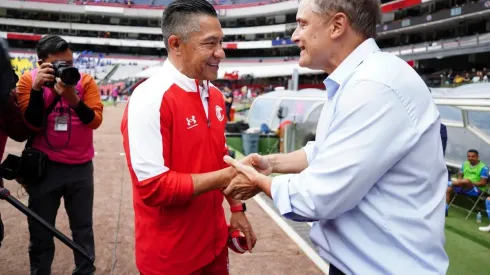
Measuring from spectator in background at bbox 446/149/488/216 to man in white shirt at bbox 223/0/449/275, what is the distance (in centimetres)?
527

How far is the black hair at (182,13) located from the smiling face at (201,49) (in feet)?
0.09

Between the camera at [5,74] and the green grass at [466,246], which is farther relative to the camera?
the green grass at [466,246]

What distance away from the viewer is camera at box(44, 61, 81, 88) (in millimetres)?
2629

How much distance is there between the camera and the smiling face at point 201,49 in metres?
1.94

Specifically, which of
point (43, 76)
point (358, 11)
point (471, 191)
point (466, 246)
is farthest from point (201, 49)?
point (471, 191)

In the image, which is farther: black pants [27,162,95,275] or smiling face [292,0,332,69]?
black pants [27,162,95,275]

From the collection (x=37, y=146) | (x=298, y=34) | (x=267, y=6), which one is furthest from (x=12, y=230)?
(x=267, y=6)

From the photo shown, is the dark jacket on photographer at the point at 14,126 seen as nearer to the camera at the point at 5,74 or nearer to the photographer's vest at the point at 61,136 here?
the photographer's vest at the point at 61,136

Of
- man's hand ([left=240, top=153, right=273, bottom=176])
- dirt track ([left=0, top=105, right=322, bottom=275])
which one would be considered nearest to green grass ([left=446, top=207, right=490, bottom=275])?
dirt track ([left=0, top=105, right=322, bottom=275])

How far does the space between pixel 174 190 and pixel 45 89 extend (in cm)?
173

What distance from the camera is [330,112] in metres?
1.54

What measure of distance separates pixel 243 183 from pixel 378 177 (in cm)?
64

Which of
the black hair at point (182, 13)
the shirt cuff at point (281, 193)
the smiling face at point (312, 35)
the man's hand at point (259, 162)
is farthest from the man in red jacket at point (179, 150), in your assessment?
the smiling face at point (312, 35)

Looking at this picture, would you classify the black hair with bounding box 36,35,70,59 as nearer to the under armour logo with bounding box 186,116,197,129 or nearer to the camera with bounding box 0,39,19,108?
the under armour logo with bounding box 186,116,197,129
